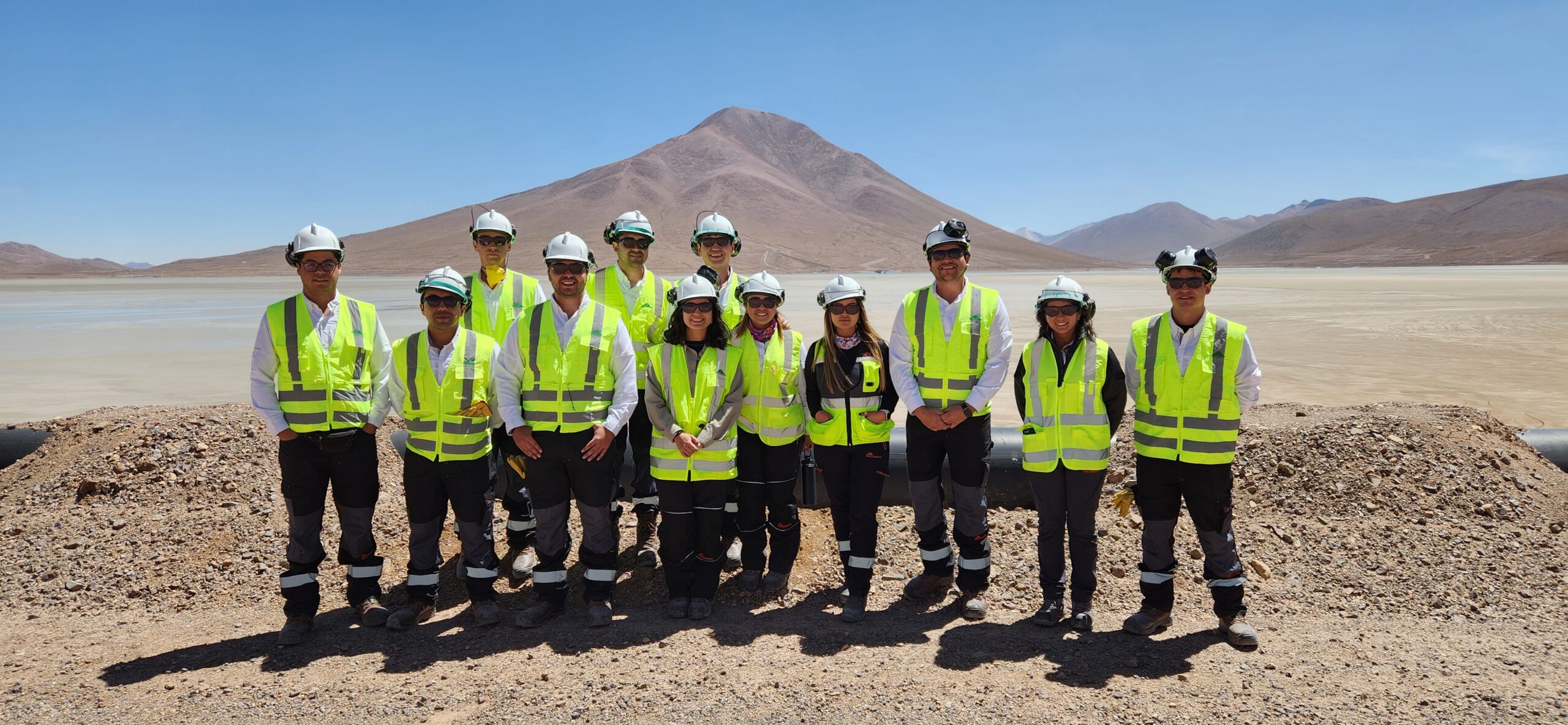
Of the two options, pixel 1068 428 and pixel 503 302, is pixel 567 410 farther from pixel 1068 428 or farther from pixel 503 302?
pixel 1068 428

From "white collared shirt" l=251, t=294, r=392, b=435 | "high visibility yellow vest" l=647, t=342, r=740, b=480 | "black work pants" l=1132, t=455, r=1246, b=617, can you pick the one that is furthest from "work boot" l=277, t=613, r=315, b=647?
"black work pants" l=1132, t=455, r=1246, b=617

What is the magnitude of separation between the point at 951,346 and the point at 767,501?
4.80 feet

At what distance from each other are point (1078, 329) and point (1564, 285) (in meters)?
58.3

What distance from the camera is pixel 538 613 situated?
5.03m

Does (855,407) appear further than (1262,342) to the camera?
No

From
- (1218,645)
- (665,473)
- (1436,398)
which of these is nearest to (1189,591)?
(1218,645)

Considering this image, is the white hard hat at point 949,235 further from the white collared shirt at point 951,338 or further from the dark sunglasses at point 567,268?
the dark sunglasses at point 567,268

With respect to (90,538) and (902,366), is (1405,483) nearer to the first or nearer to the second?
(902,366)

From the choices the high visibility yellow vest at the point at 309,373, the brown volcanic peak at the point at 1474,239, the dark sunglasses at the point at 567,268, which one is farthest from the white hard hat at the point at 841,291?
the brown volcanic peak at the point at 1474,239

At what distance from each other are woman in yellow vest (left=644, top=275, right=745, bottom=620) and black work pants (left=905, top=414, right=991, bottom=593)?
109cm

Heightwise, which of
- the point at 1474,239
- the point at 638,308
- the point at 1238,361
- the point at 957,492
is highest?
the point at 1474,239

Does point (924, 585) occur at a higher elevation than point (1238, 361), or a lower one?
lower

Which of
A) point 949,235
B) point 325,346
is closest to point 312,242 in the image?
Result: point 325,346

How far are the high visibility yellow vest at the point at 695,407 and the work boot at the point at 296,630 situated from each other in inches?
83.3
